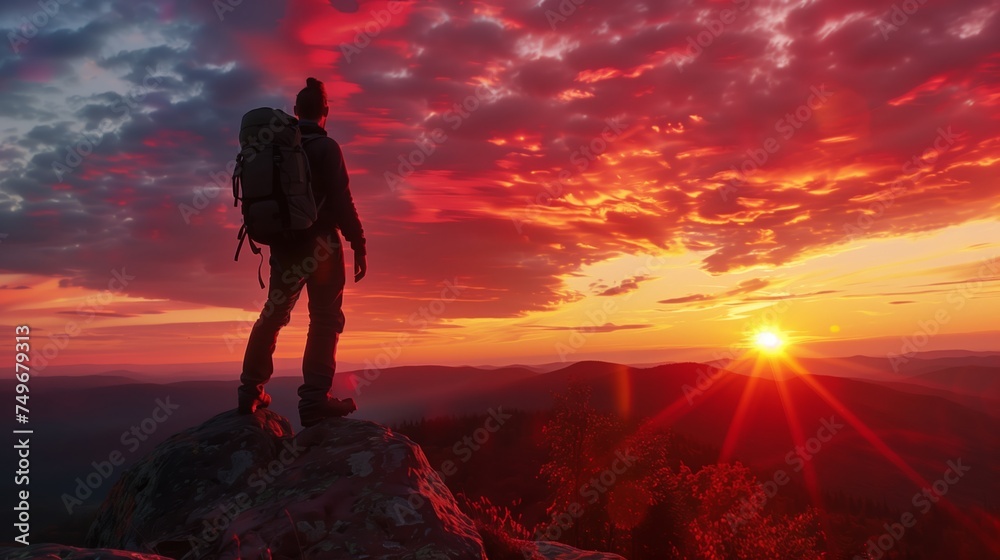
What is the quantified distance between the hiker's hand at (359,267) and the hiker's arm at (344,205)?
44 mm

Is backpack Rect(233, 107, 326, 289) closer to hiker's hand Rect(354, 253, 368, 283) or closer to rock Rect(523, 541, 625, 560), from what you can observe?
hiker's hand Rect(354, 253, 368, 283)

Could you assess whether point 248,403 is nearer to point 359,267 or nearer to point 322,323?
point 322,323

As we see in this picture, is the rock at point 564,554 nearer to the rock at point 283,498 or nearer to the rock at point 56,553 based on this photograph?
the rock at point 283,498

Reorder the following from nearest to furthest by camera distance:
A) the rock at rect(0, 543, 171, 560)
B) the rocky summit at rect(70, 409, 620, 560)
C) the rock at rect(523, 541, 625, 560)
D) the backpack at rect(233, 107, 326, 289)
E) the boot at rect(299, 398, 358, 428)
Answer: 1. the rock at rect(0, 543, 171, 560)
2. the rocky summit at rect(70, 409, 620, 560)
3. the backpack at rect(233, 107, 326, 289)
4. the boot at rect(299, 398, 358, 428)
5. the rock at rect(523, 541, 625, 560)

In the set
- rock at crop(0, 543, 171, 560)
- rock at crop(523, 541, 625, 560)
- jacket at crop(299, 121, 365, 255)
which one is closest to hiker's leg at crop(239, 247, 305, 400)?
jacket at crop(299, 121, 365, 255)

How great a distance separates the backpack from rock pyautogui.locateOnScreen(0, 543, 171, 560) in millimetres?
3978

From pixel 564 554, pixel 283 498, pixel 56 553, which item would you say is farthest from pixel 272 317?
pixel 564 554

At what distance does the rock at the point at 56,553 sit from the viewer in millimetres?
3547

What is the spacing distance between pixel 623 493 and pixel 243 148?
133 feet

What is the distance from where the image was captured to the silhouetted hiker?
24.3 ft

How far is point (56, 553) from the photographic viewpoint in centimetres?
365

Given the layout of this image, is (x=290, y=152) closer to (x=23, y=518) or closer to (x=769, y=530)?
(x=23, y=518)

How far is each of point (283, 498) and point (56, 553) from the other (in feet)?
8.48

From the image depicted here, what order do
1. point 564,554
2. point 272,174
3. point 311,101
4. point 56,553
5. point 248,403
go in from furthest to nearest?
point 564,554 < point 248,403 < point 311,101 < point 272,174 < point 56,553
